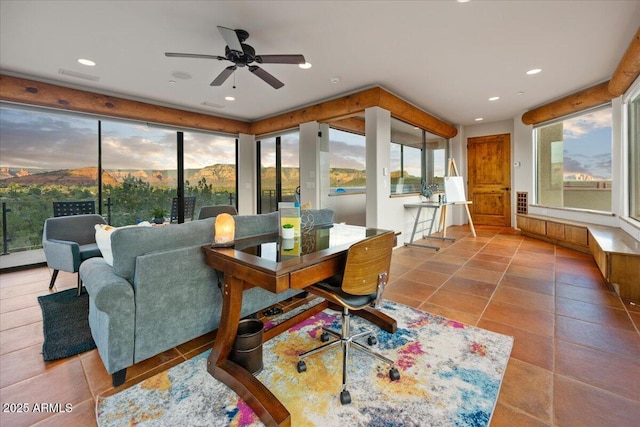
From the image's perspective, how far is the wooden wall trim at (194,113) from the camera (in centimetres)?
392

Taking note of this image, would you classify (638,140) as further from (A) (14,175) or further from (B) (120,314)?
(A) (14,175)

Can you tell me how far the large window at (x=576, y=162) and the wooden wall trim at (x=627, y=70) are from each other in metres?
Result: 0.78

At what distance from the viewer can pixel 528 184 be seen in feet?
20.6

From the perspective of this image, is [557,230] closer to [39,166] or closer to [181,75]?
[181,75]

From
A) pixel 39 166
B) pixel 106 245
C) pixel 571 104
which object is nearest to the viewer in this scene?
pixel 106 245

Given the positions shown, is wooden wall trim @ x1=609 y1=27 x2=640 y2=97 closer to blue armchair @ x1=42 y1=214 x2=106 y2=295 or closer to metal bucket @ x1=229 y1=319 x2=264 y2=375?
metal bucket @ x1=229 y1=319 x2=264 y2=375

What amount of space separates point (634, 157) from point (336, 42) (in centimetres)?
428

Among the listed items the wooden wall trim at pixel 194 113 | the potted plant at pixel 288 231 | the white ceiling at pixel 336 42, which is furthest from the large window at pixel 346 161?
the potted plant at pixel 288 231

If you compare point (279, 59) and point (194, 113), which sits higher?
point (194, 113)

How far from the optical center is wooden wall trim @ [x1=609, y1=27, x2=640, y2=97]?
2936 mm

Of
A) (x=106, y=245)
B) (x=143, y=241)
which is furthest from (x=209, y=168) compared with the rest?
(x=143, y=241)

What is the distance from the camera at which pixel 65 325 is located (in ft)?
7.92

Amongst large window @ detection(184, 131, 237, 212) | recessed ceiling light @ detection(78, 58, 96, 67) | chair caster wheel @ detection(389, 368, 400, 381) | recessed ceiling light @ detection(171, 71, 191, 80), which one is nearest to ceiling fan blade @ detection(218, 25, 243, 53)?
recessed ceiling light @ detection(171, 71, 191, 80)

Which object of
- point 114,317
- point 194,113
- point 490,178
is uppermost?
point 194,113
